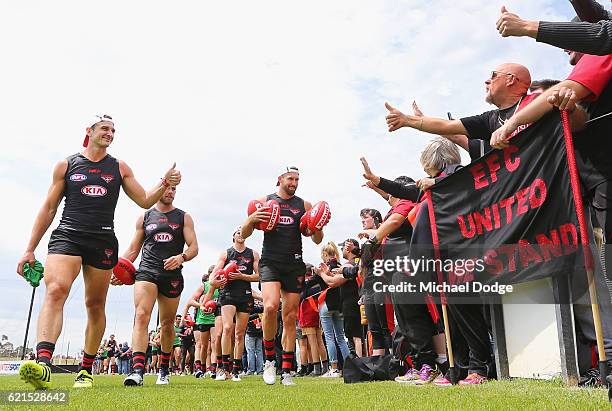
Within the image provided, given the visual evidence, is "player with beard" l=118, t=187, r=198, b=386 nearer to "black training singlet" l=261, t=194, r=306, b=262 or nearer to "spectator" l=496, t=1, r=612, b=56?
"black training singlet" l=261, t=194, r=306, b=262

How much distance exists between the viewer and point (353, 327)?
10.0 meters

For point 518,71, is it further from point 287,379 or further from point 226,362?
point 226,362

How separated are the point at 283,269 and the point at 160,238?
194 cm

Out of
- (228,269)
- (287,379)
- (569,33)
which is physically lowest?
(287,379)

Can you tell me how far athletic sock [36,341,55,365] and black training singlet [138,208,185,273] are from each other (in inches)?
101

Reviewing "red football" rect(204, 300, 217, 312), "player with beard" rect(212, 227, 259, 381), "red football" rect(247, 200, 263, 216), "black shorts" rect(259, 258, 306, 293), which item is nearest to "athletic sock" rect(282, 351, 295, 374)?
"black shorts" rect(259, 258, 306, 293)

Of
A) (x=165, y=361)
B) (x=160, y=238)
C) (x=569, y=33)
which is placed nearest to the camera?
(x=569, y=33)

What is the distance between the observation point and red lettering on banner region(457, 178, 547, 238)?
159 inches

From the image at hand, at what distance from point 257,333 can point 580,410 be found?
13336 millimetres

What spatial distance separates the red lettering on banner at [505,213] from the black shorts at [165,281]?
4412mm

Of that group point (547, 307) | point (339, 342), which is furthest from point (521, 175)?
point (339, 342)

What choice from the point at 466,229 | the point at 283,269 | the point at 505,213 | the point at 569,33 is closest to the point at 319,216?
the point at 283,269

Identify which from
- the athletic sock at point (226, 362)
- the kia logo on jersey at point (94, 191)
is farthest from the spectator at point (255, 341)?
the kia logo on jersey at point (94, 191)

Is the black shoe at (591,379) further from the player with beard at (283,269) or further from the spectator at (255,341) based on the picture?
the spectator at (255,341)
